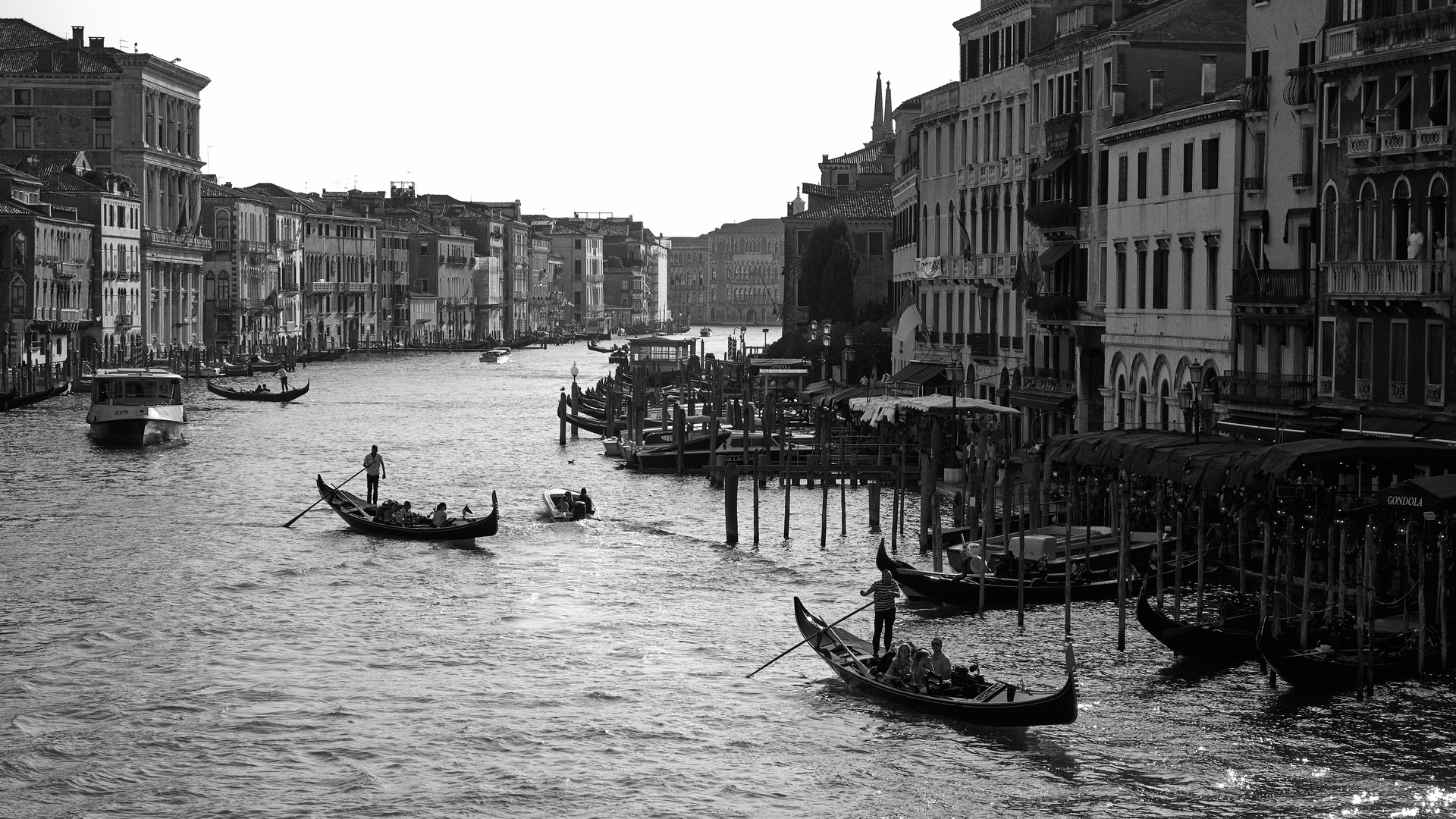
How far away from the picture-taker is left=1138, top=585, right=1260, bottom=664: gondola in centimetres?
2077

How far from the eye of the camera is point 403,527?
103 ft

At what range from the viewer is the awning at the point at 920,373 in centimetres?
4425

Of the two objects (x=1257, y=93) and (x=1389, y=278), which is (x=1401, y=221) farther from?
(x=1257, y=93)

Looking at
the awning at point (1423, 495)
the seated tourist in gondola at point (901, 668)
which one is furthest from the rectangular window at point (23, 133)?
the awning at point (1423, 495)

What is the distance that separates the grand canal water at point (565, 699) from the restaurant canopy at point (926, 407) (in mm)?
2539

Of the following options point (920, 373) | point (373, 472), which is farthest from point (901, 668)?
point (920, 373)

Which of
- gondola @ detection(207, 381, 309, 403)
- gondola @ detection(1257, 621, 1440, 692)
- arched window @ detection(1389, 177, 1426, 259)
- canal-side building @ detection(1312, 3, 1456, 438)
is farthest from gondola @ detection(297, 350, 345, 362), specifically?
gondola @ detection(1257, 621, 1440, 692)

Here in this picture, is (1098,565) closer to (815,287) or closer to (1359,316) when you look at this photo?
(1359,316)

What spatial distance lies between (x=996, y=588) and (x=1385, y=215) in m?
6.71

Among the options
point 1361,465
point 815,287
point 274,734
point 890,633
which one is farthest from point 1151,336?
point 815,287

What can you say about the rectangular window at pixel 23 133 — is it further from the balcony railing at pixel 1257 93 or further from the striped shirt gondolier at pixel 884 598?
the striped shirt gondolier at pixel 884 598

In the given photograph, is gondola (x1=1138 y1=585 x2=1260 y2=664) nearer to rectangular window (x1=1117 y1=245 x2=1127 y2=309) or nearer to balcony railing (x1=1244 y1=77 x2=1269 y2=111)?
balcony railing (x1=1244 y1=77 x2=1269 y2=111)

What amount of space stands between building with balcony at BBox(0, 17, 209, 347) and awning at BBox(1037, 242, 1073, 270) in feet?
184

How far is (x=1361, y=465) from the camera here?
2312cm
